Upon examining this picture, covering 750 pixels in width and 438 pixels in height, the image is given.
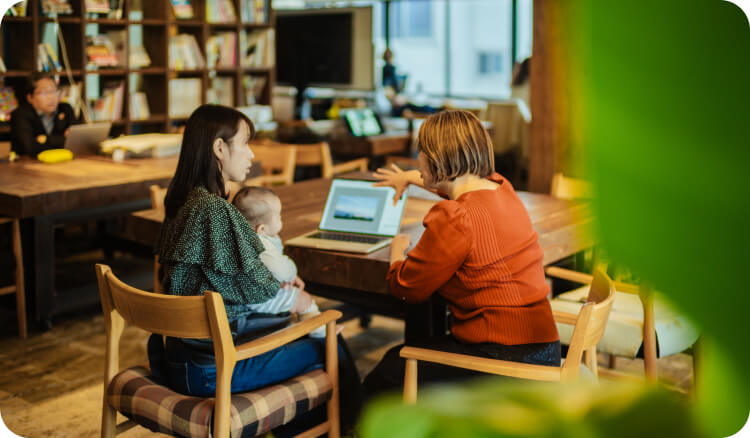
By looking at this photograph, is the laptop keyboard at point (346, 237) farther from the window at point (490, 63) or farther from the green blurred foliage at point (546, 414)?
the window at point (490, 63)

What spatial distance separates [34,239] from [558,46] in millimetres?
3733

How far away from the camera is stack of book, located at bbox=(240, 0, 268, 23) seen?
6.76 m

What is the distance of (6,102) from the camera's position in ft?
17.4

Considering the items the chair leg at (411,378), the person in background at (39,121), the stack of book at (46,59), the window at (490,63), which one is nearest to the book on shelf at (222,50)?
the stack of book at (46,59)

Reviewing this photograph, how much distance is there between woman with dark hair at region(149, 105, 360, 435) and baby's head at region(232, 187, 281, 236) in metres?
0.09

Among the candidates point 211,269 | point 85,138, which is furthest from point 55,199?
point 211,269

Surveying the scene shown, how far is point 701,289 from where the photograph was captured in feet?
0.66

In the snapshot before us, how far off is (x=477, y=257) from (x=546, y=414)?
1.66 metres

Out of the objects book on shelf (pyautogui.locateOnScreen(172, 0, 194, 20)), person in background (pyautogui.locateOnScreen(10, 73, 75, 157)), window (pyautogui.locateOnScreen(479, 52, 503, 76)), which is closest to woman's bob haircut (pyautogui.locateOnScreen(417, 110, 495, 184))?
person in background (pyautogui.locateOnScreen(10, 73, 75, 157))

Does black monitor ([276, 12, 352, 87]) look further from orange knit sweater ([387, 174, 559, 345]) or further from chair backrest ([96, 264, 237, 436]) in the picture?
chair backrest ([96, 264, 237, 436])

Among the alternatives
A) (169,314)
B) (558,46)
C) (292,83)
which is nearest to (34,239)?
(169,314)

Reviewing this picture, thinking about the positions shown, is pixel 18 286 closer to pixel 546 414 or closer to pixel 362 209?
pixel 362 209

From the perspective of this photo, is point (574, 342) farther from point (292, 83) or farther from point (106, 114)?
point (292, 83)

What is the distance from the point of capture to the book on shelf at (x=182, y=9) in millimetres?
6250
